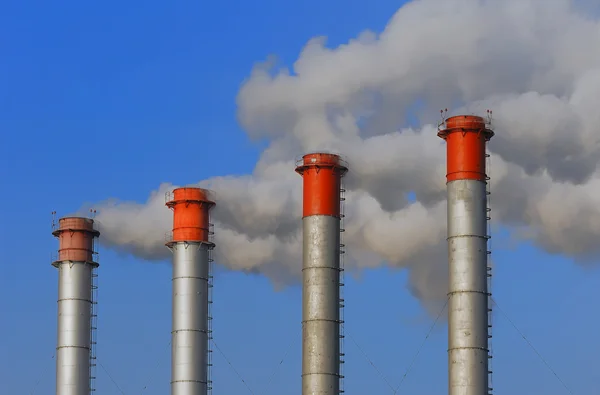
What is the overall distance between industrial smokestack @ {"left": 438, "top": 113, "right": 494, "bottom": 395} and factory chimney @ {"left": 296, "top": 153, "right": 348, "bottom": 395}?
721 centimetres

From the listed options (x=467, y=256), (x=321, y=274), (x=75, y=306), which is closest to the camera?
(x=467, y=256)

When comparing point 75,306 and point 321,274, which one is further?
point 75,306

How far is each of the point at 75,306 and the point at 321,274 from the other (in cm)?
1446

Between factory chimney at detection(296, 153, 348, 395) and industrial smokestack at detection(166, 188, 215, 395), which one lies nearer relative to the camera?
factory chimney at detection(296, 153, 348, 395)

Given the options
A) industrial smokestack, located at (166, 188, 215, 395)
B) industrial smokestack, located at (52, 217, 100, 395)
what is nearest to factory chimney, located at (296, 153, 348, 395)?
industrial smokestack, located at (166, 188, 215, 395)

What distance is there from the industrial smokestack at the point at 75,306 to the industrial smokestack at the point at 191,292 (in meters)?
5.83

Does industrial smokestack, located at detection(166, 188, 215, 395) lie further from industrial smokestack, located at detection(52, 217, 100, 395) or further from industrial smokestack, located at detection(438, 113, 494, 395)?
industrial smokestack, located at detection(438, 113, 494, 395)

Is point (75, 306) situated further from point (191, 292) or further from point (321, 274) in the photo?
point (321, 274)

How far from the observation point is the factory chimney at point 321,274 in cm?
5612

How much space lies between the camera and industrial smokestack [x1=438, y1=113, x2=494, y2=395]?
49781 mm

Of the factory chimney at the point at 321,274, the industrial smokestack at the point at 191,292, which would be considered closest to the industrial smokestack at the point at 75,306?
the industrial smokestack at the point at 191,292

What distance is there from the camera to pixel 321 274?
56.9 m

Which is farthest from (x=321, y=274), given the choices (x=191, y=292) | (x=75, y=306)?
(x=75, y=306)

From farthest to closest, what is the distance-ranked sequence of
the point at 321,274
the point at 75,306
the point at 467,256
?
the point at 75,306 < the point at 321,274 < the point at 467,256
